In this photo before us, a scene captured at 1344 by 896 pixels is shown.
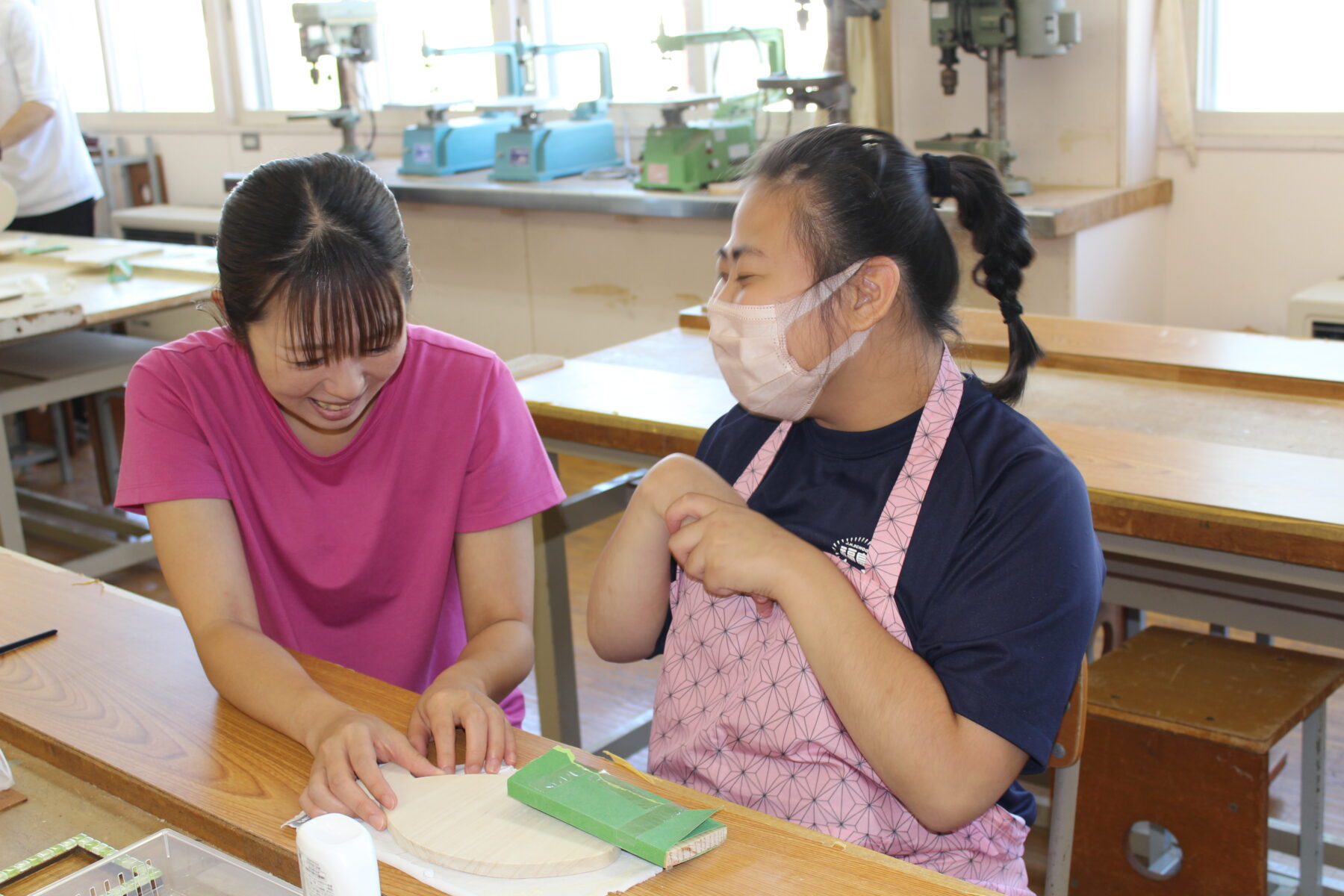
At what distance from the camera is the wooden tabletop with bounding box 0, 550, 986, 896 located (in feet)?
2.71

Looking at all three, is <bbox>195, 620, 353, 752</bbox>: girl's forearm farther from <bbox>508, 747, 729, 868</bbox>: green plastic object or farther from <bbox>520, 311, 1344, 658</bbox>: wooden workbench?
<bbox>520, 311, 1344, 658</bbox>: wooden workbench

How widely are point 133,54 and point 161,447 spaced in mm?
5633

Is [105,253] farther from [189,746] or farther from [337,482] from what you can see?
[189,746]

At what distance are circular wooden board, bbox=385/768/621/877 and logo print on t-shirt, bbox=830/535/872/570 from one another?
1.20 feet

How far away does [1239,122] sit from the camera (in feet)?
10.6

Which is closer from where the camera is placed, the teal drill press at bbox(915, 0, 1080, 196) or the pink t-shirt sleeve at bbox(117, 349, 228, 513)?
the pink t-shirt sleeve at bbox(117, 349, 228, 513)

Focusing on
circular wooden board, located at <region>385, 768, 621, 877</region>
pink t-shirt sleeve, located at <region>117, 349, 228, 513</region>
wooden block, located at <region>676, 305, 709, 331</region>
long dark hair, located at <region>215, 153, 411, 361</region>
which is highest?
long dark hair, located at <region>215, 153, 411, 361</region>

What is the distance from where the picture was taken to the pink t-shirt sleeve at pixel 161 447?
4.00ft

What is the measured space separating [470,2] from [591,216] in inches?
52.6

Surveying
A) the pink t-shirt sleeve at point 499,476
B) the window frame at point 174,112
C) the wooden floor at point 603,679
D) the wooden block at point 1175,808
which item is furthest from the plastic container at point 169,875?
the window frame at point 174,112

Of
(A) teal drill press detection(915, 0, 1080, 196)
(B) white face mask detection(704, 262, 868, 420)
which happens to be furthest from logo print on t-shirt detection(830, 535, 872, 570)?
(A) teal drill press detection(915, 0, 1080, 196)

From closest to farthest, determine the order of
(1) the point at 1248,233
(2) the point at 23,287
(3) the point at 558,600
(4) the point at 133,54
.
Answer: (3) the point at 558,600, (2) the point at 23,287, (1) the point at 1248,233, (4) the point at 133,54

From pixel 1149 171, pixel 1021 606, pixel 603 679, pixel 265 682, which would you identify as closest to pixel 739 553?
pixel 1021 606

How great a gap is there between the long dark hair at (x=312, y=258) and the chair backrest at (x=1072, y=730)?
72 cm
